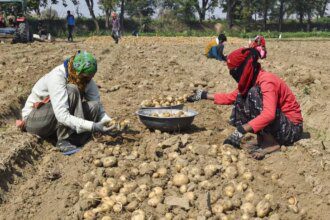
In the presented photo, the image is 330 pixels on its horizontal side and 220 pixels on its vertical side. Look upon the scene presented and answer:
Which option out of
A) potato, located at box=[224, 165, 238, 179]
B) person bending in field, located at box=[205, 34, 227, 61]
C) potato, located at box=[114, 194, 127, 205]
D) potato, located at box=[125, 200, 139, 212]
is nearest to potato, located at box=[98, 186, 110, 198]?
potato, located at box=[114, 194, 127, 205]

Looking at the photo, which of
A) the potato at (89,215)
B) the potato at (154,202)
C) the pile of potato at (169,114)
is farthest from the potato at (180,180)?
the pile of potato at (169,114)

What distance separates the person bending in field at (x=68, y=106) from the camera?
420cm

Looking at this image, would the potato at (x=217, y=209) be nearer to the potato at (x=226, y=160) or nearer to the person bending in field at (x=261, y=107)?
the potato at (x=226, y=160)

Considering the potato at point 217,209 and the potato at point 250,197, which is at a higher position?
the potato at point 250,197

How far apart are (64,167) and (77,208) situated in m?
0.92

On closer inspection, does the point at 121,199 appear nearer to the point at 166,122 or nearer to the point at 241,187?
the point at 241,187

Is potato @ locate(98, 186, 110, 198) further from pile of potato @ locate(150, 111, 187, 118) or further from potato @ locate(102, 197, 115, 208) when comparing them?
pile of potato @ locate(150, 111, 187, 118)

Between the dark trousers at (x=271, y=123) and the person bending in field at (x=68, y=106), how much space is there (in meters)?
1.44

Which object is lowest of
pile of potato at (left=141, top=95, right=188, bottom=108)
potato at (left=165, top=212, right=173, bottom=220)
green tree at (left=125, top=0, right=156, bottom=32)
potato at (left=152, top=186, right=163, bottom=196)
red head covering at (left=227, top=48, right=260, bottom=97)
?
potato at (left=165, top=212, right=173, bottom=220)

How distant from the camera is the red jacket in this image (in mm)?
4223

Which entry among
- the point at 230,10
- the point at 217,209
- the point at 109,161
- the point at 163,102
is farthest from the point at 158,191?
the point at 230,10

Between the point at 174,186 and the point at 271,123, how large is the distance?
1.29 meters

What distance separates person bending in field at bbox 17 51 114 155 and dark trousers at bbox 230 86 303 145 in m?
1.44

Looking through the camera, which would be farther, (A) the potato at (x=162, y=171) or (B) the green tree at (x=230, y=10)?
(B) the green tree at (x=230, y=10)
